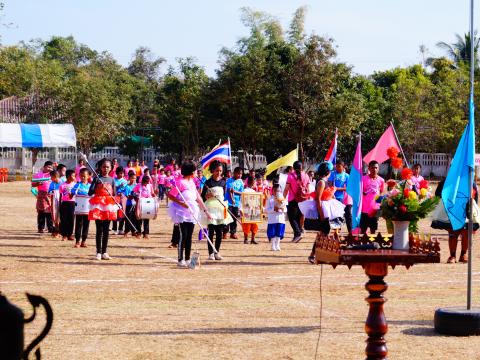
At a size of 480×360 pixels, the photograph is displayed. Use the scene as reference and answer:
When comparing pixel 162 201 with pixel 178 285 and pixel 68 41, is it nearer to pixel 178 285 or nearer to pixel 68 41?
pixel 178 285

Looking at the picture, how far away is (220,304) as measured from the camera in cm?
1149

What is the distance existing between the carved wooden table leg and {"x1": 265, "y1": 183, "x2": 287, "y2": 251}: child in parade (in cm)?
1146

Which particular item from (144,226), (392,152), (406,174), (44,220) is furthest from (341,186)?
(392,152)

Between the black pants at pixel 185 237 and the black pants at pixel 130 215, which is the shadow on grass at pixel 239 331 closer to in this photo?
the black pants at pixel 185 237

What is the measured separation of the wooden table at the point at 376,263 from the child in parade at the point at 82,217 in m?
11.8

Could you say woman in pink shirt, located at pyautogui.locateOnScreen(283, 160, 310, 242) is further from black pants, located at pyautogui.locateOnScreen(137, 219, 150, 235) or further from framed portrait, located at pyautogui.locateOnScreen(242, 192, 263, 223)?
black pants, located at pyautogui.locateOnScreen(137, 219, 150, 235)

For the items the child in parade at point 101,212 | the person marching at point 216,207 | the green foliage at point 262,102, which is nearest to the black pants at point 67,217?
the child in parade at point 101,212

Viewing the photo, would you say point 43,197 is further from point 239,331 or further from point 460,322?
point 460,322

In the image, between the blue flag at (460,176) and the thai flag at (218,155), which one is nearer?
the blue flag at (460,176)

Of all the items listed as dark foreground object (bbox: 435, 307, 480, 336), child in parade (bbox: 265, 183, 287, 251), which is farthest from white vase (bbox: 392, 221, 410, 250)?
child in parade (bbox: 265, 183, 287, 251)

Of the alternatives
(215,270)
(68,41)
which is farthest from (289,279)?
(68,41)

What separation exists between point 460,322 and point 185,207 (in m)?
6.64

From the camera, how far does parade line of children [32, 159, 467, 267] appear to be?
15.6 metres

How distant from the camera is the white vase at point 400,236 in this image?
26.6ft
